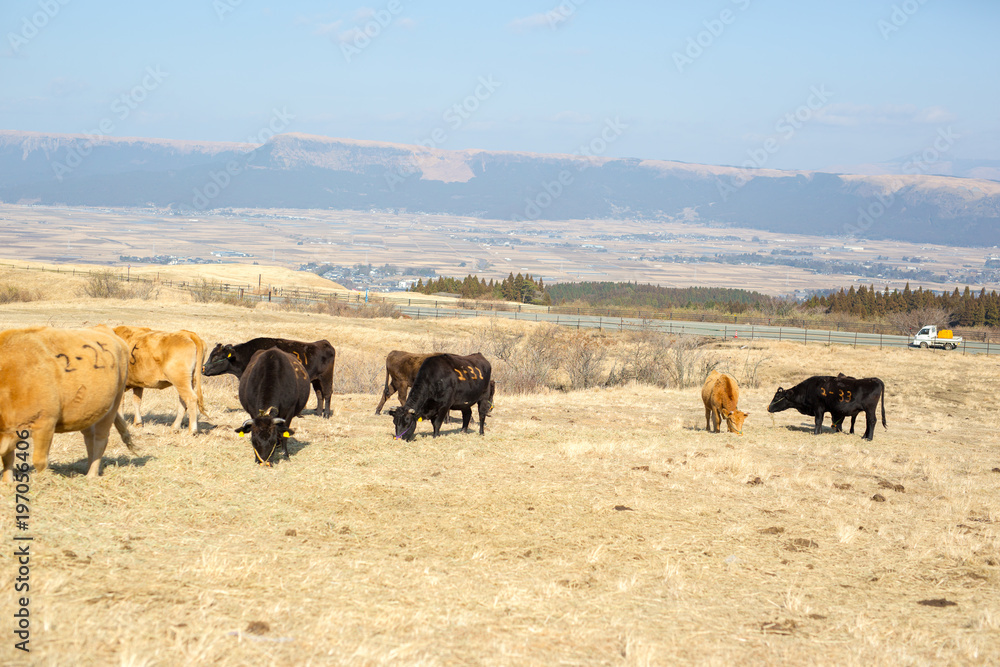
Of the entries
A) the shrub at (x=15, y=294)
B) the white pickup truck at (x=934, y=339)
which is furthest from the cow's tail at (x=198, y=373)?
the white pickup truck at (x=934, y=339)

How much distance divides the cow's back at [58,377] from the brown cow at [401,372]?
34.7 feet

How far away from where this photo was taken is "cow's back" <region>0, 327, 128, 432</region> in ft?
27.8

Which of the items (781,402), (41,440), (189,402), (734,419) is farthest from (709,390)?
(41,440)

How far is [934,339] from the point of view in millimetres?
60406

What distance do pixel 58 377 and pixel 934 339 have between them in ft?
211

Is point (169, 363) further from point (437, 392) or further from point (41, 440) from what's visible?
point (41, 440)

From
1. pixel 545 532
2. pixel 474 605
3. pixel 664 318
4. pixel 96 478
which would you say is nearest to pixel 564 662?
pixel 474 605

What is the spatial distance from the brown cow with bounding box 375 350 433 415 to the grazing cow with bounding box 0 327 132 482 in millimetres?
10504

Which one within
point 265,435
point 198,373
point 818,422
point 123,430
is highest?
point 198,373

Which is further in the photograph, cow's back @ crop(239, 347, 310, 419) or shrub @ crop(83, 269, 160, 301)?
shrub @ crop(83, 269, 160, 301)

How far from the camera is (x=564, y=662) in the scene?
6.48 meters

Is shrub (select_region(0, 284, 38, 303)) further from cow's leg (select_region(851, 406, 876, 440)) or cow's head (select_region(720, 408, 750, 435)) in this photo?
cow's leg (select_region(851, 406, 876, 440))

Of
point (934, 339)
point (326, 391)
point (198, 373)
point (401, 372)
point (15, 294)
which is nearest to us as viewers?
point (198, 373)

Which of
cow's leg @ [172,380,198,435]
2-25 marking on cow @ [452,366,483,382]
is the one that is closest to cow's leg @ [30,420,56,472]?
cow's leg @ [172,380,198,435]
